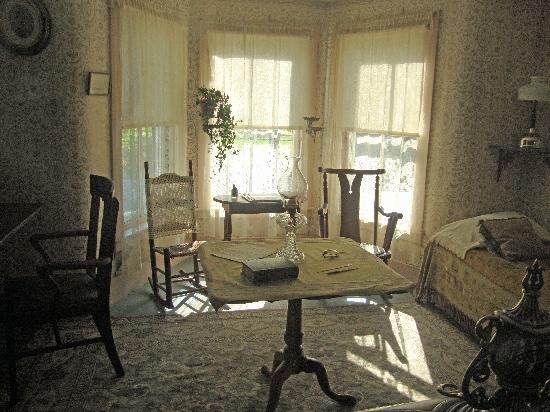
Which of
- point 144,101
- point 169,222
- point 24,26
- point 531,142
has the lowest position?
point 169,222

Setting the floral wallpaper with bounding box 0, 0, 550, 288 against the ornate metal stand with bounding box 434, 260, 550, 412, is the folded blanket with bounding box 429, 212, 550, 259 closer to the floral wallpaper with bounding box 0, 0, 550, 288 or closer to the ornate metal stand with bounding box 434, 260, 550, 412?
the floral wallpaper with bounding box 0, 0, 550, 288

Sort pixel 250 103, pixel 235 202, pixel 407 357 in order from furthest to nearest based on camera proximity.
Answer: pixel 250 103 → pixel 235 202 → pixel 407 357

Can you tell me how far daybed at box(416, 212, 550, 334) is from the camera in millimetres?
3588

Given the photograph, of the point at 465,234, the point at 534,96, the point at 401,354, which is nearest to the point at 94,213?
the point at 401,354

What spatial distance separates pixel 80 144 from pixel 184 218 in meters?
1.18

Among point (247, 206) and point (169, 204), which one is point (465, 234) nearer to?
point (247, 206)

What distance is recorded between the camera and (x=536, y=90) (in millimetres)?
4125

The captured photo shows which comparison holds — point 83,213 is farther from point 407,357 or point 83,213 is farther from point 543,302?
point 543,302

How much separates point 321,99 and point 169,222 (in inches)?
95.1

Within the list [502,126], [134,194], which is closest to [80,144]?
[134,194]

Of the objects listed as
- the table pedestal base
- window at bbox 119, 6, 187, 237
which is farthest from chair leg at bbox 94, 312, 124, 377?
window at bbox 119, 6, 187, 237

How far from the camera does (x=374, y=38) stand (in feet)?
17.5

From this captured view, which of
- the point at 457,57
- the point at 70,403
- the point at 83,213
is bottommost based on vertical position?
the point at 70,403

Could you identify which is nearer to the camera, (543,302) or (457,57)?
(543,302)
